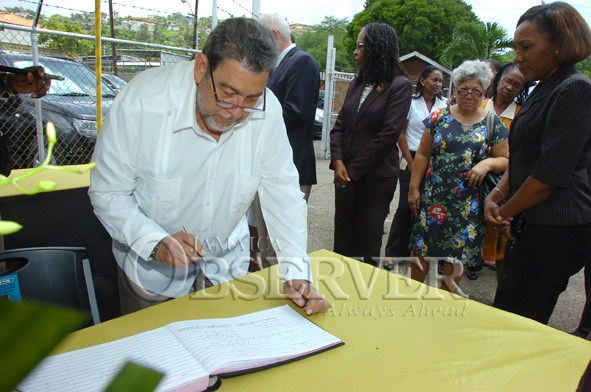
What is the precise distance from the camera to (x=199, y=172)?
1439 millimetres

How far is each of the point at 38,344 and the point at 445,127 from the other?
2.53m

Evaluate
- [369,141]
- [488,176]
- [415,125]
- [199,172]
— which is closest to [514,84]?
[415,125]

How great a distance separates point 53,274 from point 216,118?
0.82m

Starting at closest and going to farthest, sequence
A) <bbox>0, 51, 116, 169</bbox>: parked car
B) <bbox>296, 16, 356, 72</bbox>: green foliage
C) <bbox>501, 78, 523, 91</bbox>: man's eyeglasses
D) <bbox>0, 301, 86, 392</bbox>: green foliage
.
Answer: <bbox>0, 301, 86, 392</bbox>: green foliage, <bbox>501, 78, 523, 91</bbox>: man's eyeglasses, <bbox>0, 51, 116, 169</bbox>: parked car, <bbox>296, 16, 356, 72</bbox>: green foliage

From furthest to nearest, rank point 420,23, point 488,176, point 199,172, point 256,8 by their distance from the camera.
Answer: point 420,23, point 256,8, point 488,176, point 199,172

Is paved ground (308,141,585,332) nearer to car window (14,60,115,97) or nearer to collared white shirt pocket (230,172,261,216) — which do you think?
collared white shirt pocket (230,172,261,216)

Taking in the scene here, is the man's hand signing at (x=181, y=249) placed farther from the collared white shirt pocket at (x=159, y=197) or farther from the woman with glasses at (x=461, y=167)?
the woman with glasses at (x=461, y=167)

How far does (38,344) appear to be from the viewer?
0.72ft

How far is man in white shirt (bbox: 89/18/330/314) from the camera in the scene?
1.26 meters

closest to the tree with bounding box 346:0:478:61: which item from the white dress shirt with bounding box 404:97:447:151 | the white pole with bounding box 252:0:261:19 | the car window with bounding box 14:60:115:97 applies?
the white pole with bounding box 252:0:261:19

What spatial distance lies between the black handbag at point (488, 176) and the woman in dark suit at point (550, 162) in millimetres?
524

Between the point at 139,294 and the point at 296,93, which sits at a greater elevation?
the point at 296,93

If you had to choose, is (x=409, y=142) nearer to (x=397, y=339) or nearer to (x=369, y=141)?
(x=369, y=141)

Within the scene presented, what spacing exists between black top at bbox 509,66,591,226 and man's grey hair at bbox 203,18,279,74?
1139 millimetres
